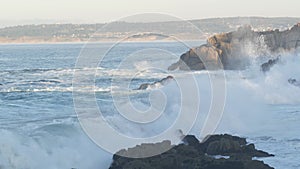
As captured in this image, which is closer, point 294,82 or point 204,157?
point 204,157

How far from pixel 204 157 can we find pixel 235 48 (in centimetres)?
4183

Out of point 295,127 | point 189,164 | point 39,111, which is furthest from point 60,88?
point 189,164

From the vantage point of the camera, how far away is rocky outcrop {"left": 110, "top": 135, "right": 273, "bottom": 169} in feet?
47.4

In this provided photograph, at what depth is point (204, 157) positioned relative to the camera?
15469mm

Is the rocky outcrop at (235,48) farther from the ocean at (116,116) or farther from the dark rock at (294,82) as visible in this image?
the dark rock at (294,82)

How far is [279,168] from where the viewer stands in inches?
608

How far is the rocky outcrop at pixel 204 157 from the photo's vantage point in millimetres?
14438

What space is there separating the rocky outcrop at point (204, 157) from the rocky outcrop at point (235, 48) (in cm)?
3100

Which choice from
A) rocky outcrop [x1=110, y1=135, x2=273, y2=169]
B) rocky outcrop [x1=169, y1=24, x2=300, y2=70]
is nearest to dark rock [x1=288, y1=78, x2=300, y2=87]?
rocky outcrop [x1=169, y1=24, x2=300, y2=70]

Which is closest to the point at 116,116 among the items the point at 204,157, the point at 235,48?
the point at 204,157

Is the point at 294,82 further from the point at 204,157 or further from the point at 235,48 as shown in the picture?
the point at 204,157

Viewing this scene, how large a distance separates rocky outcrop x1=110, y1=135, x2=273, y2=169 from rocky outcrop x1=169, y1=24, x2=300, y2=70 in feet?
102

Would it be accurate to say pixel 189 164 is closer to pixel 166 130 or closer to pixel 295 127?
pixel 166 130

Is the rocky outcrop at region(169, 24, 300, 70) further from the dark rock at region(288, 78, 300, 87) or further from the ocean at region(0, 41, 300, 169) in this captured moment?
the dark rock at region(288, 78, 300, 87)
